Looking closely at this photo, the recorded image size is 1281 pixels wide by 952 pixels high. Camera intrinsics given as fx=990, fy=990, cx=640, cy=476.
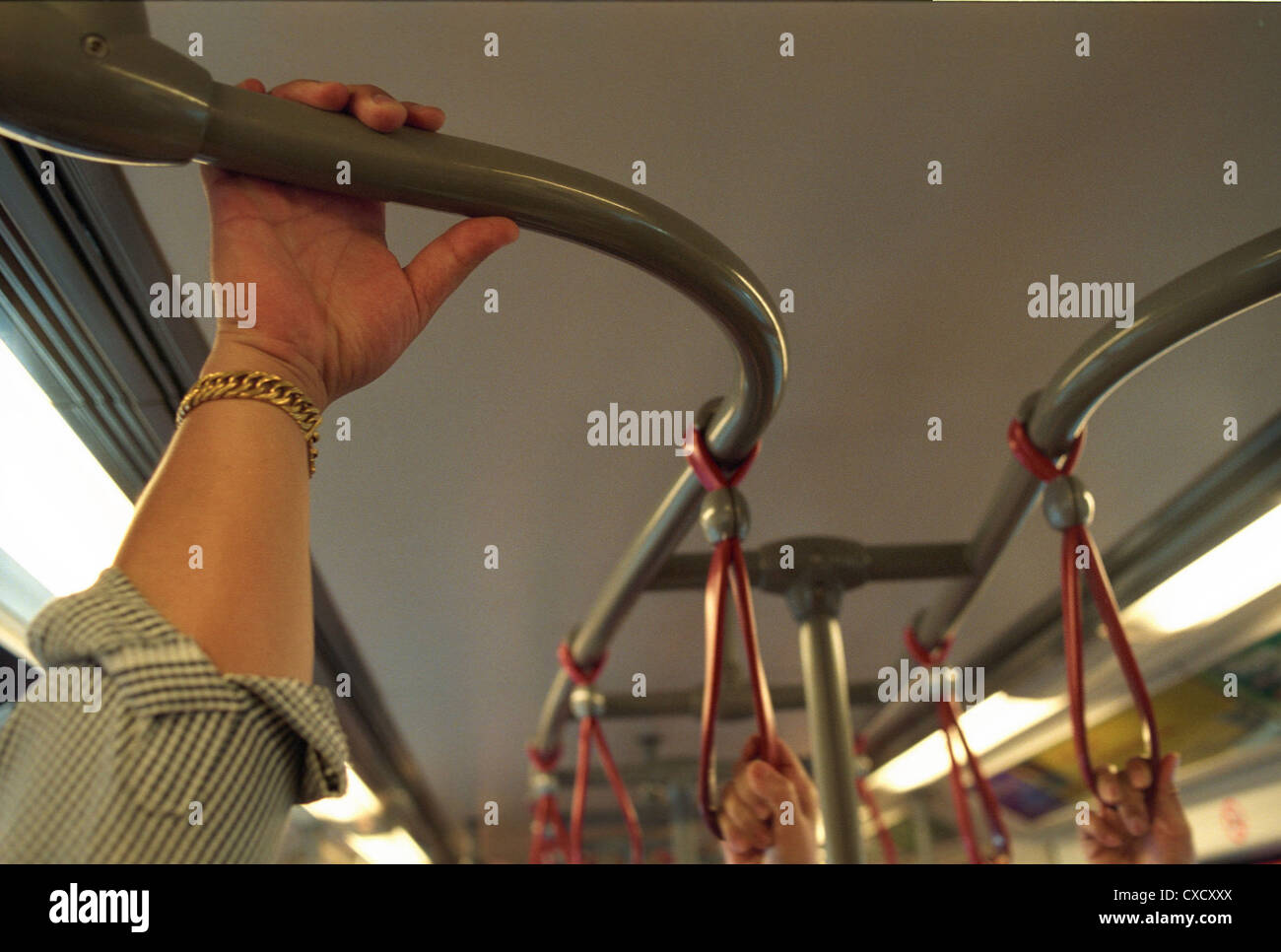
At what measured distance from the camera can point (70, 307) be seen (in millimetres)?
931

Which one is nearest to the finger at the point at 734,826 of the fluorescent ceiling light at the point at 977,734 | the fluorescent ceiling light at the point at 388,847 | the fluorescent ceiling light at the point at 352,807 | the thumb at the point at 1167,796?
the thumb at the point at 1167,796

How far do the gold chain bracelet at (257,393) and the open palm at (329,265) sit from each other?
3 cm

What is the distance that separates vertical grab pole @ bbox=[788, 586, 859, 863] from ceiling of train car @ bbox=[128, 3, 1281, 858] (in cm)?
34

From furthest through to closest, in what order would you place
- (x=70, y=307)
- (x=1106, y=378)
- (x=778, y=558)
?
(x=778, y=558)
(x=70, y=307)
(x=1106, y=378)

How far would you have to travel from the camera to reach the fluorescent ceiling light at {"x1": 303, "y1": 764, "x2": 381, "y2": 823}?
8.24 feet

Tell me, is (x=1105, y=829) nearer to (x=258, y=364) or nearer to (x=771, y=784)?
(x=771, y=784)

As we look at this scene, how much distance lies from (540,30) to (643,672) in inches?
64.9

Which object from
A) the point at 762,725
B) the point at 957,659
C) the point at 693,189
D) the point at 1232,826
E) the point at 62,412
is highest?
the point at 693,189

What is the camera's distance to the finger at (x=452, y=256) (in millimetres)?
557

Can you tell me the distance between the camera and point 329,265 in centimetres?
58

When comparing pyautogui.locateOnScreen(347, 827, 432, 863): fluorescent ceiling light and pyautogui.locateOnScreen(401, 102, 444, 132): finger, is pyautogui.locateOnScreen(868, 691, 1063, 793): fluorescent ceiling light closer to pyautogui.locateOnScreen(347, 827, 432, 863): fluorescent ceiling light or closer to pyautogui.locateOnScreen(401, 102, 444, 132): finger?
pyautogui.locateOnScreen(347, 827, 432, 863): fluorescent ceiling light

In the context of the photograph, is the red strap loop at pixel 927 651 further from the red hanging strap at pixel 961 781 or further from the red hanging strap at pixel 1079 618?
the red hanging strap at pixel 1079 618
